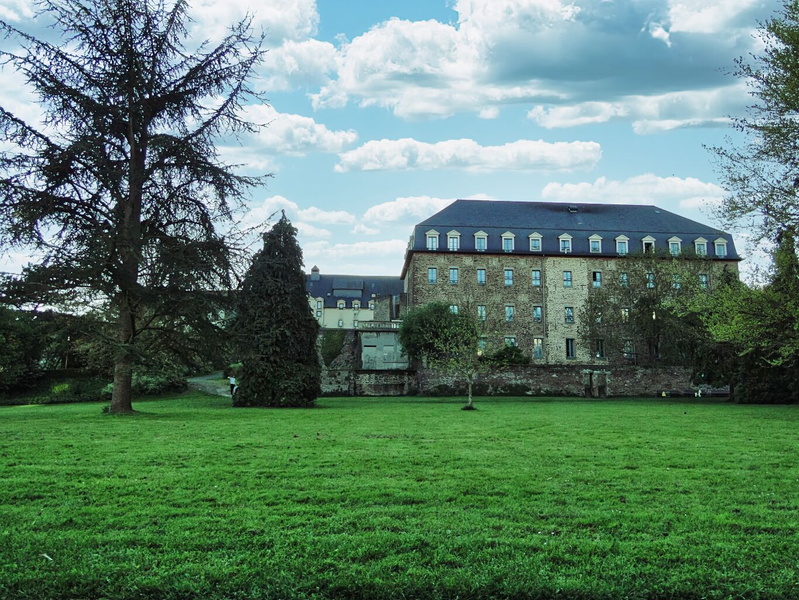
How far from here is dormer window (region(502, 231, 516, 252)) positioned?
57.8 metres

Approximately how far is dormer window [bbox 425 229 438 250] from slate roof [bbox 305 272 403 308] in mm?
34938

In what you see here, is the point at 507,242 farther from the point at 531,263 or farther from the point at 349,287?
the point at 349,287

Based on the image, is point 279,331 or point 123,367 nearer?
point 123,367

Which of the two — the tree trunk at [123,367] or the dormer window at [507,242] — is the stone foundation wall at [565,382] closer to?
the dormer window at [507,242]

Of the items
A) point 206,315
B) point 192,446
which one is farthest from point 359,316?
point 192,446

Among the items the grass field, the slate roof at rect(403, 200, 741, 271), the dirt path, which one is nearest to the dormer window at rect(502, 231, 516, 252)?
the slate roof at rect(403, 200, 741, 271)

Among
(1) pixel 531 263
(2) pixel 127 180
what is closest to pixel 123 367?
(2) pixel 127 180

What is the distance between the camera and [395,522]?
5.75m

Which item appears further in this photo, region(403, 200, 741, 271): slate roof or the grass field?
region(403, 200, 741, 271): slate roof

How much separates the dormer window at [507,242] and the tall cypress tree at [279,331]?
31258mm

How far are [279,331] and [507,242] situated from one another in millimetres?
33746

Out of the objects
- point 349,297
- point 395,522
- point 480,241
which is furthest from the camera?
point 349,297

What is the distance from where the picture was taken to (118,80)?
2053cm

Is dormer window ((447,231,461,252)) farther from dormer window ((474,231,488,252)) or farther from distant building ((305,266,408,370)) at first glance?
distant building ((305,266,408,370))
